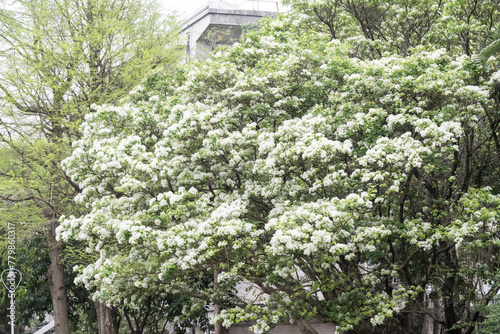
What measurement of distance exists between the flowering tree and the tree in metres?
4.03

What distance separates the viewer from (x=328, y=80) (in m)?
11.1

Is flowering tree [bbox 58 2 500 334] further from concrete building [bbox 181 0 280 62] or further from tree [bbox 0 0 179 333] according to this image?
concrete building [bbox 181 0 280 62]

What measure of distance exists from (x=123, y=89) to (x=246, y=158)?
6.36m

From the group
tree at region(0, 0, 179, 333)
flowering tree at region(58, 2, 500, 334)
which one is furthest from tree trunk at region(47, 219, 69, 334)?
flowering tree at region(58, 2, 500, 334)

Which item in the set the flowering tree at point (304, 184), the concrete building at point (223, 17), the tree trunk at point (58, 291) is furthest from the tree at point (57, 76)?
the concrete building at point (223, 17)

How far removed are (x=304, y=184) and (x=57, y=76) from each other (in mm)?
8951

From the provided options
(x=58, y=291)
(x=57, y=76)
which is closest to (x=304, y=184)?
(x=57, y=76)

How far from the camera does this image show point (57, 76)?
15312 mm

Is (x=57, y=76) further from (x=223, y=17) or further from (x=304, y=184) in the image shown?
(x=223, y=17)

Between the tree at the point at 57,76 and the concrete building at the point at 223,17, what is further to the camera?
the concrete building at the point at 223,17

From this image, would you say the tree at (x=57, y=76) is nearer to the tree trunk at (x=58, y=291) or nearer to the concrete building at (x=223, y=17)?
the tree trunk at (x=58, y=291)

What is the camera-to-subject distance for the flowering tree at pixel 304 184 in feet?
30.1

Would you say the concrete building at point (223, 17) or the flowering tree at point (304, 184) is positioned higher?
the concrete building at point (223, 17)

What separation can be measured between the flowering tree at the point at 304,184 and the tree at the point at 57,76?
13.2 ft
